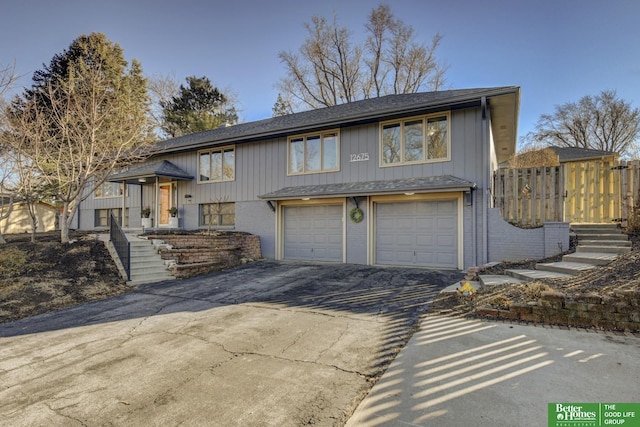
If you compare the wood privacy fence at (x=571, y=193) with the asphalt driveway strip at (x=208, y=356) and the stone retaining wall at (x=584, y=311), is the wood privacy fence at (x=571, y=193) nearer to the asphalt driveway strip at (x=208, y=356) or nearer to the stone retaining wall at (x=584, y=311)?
the asphalt driveway strip at (x=208, y=356)

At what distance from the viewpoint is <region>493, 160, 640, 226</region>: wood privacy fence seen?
24.2 feet

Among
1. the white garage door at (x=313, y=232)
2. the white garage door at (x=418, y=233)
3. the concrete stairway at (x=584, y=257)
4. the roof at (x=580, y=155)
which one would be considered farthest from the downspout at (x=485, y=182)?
the roof at (x=580, y=155)

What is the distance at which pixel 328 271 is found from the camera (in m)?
8.53

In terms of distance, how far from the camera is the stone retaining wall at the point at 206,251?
8852mm

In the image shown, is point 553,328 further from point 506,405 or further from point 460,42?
point 460,42

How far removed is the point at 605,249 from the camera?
621cm

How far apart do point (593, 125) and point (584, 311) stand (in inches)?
1309

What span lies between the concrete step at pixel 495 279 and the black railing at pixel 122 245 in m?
8.21

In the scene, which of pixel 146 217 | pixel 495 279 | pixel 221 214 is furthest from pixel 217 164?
pixel 495 279

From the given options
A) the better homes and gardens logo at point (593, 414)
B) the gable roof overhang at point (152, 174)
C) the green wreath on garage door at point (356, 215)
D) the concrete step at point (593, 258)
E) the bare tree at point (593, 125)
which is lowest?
the better homes and gardens logo at point (593, 414)

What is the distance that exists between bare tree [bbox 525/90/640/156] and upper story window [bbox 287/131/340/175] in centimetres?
2596

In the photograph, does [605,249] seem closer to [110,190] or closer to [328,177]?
[328,177]

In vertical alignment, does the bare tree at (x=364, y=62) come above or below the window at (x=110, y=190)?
above

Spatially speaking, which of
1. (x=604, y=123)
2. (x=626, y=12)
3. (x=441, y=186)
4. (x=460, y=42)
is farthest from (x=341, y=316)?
(x=604, y=123)
